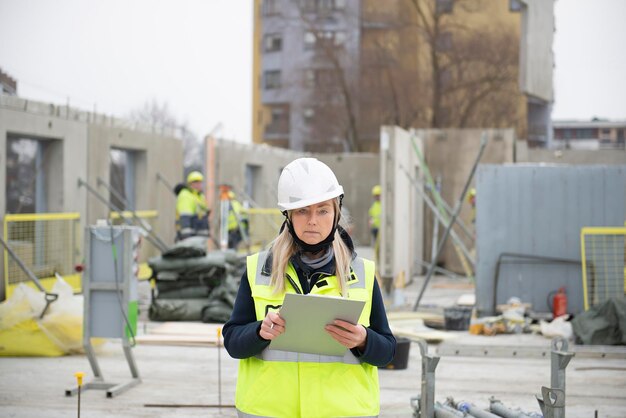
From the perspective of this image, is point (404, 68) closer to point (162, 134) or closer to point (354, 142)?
point (354, 142)

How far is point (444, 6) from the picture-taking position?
49.6 m

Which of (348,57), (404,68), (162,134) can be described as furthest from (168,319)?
(348,57)

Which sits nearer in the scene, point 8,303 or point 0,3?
point 8,303

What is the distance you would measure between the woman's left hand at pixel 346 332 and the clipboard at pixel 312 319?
0.02m

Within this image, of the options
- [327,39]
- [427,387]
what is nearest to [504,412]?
[427,387]

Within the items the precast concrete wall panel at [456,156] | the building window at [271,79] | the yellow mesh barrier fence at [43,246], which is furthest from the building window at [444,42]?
the yellow mesh barrier fence at [43,246]

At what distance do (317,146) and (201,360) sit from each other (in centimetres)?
4989

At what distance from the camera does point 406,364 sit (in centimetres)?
1057

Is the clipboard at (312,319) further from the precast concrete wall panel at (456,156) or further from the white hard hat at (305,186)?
the precast concrete wall panel at (456,156)

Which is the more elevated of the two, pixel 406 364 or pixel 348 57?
pixel 348 57

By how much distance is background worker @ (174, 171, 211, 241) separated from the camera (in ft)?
58.4

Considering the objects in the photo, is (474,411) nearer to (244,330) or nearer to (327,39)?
(244,330)

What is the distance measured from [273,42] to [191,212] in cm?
5010

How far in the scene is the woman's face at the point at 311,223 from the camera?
3.86 metres
